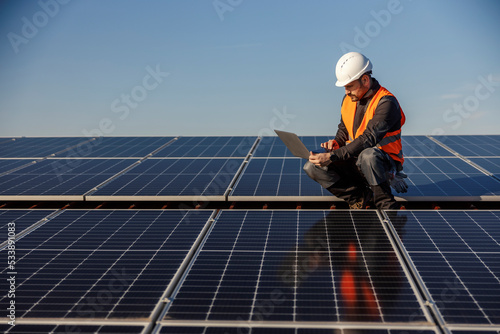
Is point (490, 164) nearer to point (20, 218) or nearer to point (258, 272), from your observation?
point (258, 272)

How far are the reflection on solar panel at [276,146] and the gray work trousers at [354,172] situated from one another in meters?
2.73

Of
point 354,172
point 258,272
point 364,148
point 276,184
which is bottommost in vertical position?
point 258,272

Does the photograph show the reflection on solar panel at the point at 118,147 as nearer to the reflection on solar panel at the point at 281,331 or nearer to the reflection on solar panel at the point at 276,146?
the reflection on solar panel at the point at 276,146

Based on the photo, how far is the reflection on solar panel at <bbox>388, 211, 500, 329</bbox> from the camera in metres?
3.76

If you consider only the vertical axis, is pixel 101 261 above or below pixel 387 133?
below

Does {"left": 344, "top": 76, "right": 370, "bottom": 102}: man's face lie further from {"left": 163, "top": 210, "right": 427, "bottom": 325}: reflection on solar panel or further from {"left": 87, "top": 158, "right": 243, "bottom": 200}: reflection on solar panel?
{"left": 87, "top": 158, "right": 243, "bottom": 200}: reflection on solar panel

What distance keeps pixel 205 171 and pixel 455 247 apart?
4590 mm

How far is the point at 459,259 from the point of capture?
4.67m

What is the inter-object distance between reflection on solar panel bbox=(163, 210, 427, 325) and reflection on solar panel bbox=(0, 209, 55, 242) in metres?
2.48

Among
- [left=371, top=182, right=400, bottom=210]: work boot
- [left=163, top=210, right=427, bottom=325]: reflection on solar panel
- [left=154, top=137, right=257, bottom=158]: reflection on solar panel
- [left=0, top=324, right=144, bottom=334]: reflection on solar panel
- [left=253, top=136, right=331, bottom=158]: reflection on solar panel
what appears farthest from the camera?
[left=154, top=137, right=257, bottom=158]: reflection on solar panel

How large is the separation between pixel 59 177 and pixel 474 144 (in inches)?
345

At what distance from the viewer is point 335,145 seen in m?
7.09

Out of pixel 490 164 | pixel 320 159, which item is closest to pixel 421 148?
pixel 490 164

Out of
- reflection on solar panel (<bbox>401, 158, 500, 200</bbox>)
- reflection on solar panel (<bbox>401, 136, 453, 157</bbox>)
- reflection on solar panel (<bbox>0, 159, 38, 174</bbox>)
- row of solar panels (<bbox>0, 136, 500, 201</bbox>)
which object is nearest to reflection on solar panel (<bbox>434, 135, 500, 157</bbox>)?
row of solar panels (<bbox>0, 136, 500, 201</bbox>)
